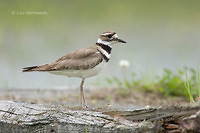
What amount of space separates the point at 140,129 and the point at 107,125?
0.33 m

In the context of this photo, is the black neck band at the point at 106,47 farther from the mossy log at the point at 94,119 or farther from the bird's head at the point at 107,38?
the mossy log at the point at 94,119

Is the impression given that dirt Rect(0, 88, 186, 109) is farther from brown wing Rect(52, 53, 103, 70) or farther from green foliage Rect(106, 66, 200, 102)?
brown wing Rect(52, 53, 103, 70)

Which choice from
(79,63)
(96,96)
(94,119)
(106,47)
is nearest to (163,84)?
(96,96)

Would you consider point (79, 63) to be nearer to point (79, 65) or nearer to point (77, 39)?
point (79, 65)

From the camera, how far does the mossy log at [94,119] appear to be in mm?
3977

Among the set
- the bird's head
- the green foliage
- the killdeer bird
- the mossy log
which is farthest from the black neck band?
the green foliage

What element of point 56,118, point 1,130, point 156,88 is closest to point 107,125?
point 56,118

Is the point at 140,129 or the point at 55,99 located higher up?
the point at 55,99

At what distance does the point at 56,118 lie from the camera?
14.0ft

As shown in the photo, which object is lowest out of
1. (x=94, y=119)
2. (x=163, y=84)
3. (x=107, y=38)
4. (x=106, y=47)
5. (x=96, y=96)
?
(x=94, y=119)

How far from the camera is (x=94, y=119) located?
166 inches

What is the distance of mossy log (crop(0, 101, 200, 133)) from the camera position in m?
3.98

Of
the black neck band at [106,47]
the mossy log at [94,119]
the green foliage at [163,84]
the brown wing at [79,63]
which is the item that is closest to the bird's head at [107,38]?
the black neck band at [106,47]

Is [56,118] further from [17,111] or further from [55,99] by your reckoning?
[55,99]
